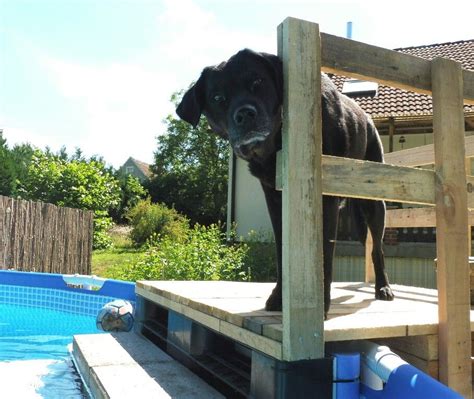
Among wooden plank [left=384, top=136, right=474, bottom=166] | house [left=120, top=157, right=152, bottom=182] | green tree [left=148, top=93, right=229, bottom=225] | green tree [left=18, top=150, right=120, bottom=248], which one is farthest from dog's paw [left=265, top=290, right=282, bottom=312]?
house [left=120, top=157, right=152, bottom=182]

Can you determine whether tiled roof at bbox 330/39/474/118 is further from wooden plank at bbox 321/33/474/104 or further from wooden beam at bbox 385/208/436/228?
wooden plank at bbox 321/33/474/104

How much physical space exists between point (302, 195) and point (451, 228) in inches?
29.9

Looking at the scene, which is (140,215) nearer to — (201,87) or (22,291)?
(22,291)

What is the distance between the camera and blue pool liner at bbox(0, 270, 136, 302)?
241 inches

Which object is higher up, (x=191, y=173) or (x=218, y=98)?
(x=191, y=173)

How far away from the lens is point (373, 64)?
2.04 m

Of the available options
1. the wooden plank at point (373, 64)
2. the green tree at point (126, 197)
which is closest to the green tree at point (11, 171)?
the green tree at point (126, 197)

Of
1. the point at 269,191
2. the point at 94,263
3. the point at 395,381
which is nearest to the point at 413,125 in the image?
the point at 94,263

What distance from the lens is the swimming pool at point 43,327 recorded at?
3281mm

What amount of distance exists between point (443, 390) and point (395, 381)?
18 cm

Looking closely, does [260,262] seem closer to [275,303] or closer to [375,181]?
[275,303]

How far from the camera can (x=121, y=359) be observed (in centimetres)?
291

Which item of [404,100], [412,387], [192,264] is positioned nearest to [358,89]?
[404,100]

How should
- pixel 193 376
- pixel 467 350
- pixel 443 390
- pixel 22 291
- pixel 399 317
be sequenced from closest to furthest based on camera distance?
1. pixel 443 390
2. pixel 467 350
3. pixel 399 317
4. pixel 193 376
5. pixel 22 291
